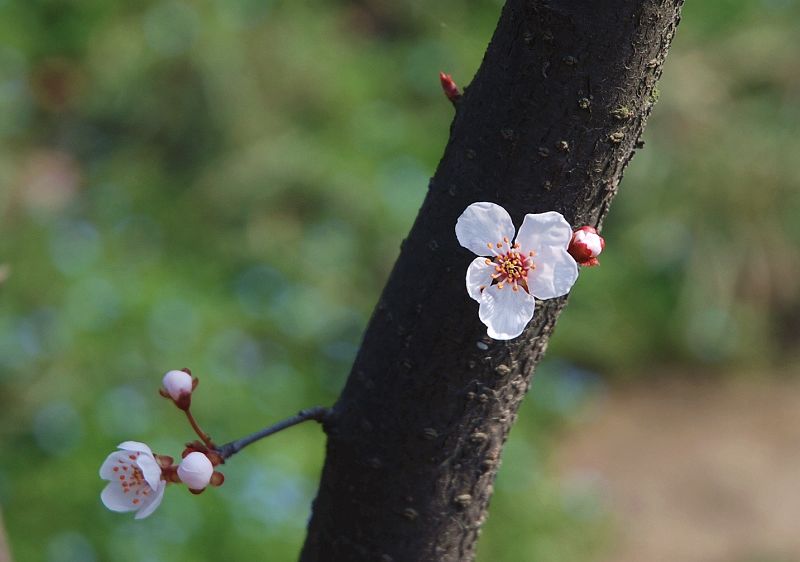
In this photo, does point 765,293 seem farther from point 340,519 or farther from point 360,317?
point 340,519

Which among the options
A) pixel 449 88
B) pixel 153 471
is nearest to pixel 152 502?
pixel 153 471

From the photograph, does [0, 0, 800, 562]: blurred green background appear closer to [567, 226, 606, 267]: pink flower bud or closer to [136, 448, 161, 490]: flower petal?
[136, 448, 161, 490]: flower petal

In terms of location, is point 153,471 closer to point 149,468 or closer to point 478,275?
point 149,468

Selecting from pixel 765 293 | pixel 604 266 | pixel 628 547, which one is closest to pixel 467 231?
pixel 628 547

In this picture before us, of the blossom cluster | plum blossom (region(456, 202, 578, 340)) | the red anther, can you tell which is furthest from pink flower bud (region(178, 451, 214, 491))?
the red anther

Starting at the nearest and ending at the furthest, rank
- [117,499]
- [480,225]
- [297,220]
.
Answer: [480,225] → [117,499] → [297,220]

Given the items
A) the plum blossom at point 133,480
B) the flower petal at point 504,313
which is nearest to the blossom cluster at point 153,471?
the plum blossom at point 133,480

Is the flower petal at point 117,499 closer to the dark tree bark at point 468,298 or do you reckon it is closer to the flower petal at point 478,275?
the dark tree bark at point 468,298
